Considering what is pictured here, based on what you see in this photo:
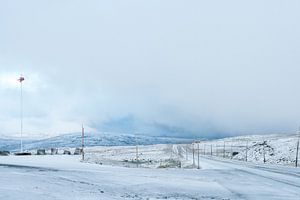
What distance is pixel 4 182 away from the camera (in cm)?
1611

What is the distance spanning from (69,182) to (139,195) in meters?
3.52

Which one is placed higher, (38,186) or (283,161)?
(38,186)

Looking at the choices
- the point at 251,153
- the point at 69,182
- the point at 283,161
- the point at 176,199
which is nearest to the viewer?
the point at 176,199

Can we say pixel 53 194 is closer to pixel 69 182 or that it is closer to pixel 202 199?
pixel 69 182

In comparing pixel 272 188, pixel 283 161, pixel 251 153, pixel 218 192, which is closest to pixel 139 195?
pixel 218 192

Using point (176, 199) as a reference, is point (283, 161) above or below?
below

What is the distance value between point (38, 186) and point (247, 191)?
1093 cm

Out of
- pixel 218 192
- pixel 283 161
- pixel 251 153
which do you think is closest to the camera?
pixel 218 192

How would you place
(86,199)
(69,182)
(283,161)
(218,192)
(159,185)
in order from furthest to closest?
(283,161), (159,185), (218,192), (69,182), (86,199)

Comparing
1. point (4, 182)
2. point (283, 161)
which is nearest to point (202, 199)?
point (4, 182)

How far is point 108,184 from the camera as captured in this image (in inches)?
815

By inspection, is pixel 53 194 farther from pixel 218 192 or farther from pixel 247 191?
pixel 247 191

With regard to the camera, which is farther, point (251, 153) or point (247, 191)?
point (251, 153)

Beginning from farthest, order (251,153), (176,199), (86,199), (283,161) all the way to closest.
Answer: (251,153) < (283,161) < (176,199) < (86,199)
